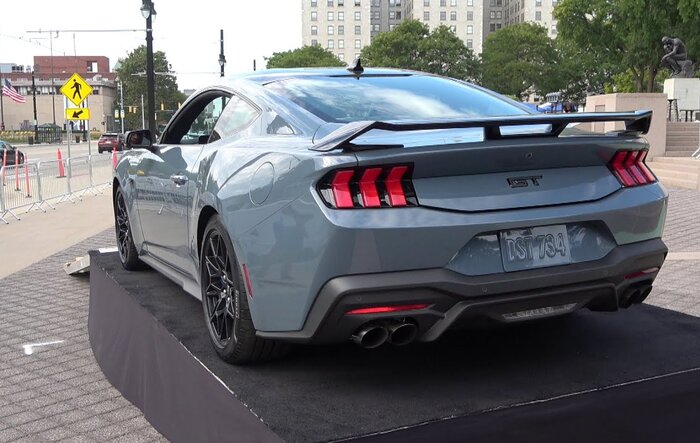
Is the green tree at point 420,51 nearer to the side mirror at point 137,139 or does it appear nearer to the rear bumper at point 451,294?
the side mirror at point 137,139

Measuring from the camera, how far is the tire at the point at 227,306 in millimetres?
3078

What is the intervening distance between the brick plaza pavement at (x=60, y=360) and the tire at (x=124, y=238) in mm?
711

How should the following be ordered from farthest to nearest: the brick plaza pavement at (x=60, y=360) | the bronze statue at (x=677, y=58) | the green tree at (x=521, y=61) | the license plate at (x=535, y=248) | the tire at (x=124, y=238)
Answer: the green tree at (x=521, y=61) < the bronze statue at (x=677, y=58) < the tire at (x=124, y=238) < the brick plaza pavement at (x=60, y=360) < the license plate at (x=535, y=248)

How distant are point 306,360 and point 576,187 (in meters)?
1.36

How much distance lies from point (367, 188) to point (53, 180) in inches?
687

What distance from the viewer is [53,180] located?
60.4ft

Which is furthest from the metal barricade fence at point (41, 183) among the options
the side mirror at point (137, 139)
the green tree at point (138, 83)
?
the green tree at point (138, 83)

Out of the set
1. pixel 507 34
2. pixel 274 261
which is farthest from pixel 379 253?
pixel 507 34

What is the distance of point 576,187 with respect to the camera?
296 centimetres

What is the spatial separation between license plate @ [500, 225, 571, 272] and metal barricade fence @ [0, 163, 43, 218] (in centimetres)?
1454

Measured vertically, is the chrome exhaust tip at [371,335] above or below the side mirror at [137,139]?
below

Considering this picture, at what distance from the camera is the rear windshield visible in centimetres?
349

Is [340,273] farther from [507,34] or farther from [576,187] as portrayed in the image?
[507,34]

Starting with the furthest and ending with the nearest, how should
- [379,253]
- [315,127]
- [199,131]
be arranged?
[199,131] → [315,127] → [379,253]
